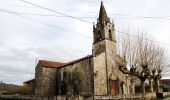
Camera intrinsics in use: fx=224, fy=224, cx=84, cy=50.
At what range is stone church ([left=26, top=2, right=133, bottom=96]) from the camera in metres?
41.5

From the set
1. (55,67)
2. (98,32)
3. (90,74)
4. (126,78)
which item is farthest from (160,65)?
(55,67)

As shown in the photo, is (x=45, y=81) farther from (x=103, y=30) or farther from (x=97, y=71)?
(x=103, y=30)

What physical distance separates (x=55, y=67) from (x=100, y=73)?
14674 mm

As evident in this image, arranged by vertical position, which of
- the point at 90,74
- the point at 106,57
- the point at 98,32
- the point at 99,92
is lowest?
the point at 99,92

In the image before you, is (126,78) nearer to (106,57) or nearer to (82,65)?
(106,57)

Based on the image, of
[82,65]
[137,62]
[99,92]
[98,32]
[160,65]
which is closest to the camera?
[137,62]

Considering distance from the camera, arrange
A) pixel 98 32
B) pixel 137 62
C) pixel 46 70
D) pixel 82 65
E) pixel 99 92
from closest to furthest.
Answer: pixel 137 62 < pixel 99 92 < pixel 82 65 < pixel 98 32 < pixel 46 70

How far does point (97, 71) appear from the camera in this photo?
41.5 meters

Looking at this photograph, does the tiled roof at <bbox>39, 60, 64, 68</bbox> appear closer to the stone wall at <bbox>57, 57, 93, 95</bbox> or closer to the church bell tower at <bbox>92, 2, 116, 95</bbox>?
the stone wall at <bbox>57, 57, 93, 95</bbox>

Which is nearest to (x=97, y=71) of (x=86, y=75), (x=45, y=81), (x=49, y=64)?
(x=86, y=75)

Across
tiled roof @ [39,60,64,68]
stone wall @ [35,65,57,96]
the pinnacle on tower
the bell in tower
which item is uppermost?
the pinnacle on tower

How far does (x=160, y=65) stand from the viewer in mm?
37406

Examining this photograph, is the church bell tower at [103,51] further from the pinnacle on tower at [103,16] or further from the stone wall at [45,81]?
the stone wall at [45,81]

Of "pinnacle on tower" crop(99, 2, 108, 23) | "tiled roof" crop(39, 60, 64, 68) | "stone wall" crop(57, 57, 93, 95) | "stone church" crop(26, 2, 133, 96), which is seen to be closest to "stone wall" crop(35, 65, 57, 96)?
"stone church" crop(26, 2, 133, 96)
